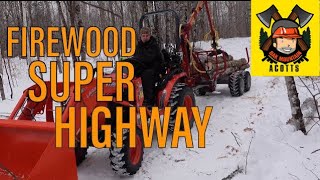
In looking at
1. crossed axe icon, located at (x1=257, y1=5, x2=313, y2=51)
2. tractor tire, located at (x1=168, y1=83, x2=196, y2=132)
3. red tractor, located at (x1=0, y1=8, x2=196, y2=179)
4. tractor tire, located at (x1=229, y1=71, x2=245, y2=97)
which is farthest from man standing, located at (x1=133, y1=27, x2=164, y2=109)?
tractor tire, located at (x1=229, y1=71, x2=245, y2=97)

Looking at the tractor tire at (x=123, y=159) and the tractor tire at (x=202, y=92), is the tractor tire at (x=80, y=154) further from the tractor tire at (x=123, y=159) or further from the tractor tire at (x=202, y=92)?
the tractor tire at (x=202, y=92)

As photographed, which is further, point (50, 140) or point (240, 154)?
point (240, 154)

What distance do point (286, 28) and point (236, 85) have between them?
3791mm

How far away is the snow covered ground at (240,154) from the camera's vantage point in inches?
190

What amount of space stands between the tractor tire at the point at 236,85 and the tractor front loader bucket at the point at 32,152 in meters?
5.69

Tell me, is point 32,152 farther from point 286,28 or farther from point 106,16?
point 106,16

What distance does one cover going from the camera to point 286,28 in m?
5.39

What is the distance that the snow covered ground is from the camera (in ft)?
15.8

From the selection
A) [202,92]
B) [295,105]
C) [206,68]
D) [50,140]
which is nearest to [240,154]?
[295,105]

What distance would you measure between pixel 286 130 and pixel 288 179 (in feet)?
5.43

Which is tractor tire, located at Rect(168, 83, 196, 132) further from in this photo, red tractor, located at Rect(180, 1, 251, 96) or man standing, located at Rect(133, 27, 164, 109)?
red tractor, located at Rect(180, 1, 251, 96)

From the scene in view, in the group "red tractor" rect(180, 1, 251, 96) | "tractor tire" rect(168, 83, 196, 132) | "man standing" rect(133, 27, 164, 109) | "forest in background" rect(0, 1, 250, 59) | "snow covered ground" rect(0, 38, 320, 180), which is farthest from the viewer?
"forest in background" rect(0, 1, 250, 59)

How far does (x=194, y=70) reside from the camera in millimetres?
8305

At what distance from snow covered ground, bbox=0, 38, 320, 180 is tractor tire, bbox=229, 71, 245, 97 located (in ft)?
4.63
